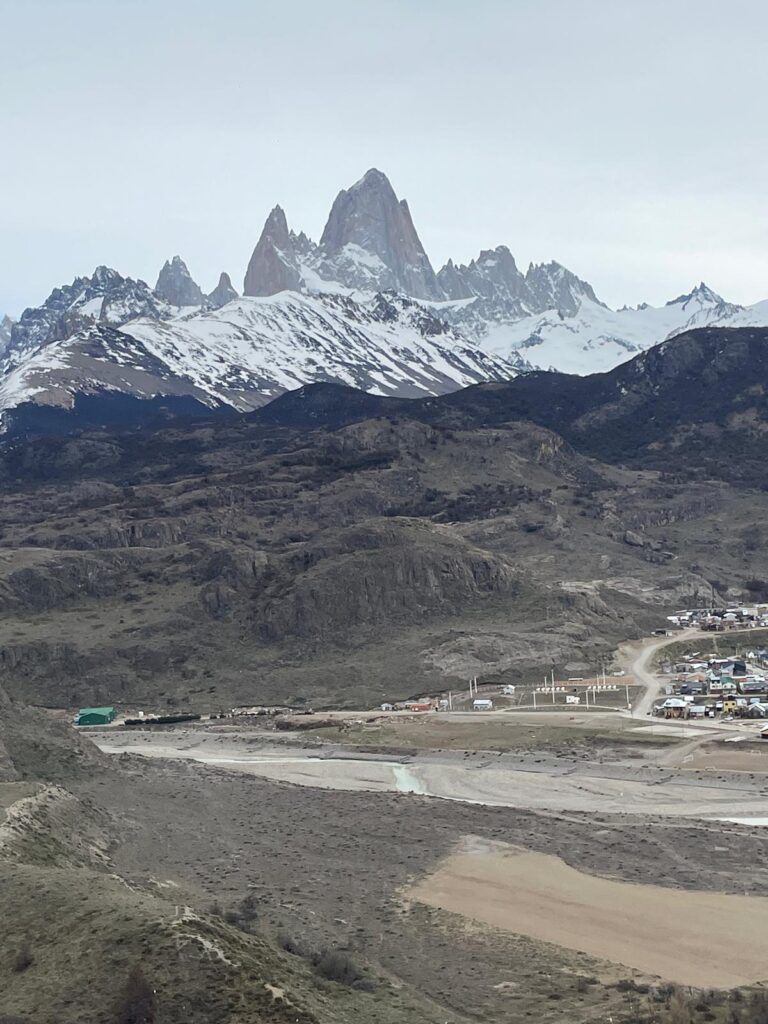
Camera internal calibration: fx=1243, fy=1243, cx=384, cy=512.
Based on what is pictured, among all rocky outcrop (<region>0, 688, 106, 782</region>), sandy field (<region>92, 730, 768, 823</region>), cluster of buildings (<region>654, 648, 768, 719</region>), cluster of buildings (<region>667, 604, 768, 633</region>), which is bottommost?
cluster of buildings (<region>654, 648, 768, 719</region>)

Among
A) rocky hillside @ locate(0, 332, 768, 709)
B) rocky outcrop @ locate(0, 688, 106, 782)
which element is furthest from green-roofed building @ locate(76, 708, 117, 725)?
rocky outcrop @ locate(0, 688, 106, 782)

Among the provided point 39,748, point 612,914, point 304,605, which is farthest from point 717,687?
point 612,914

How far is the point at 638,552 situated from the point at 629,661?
57.9 metres

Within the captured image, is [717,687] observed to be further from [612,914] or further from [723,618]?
[612,914]

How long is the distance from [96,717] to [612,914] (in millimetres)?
76377

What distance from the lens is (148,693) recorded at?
125625 millimetres

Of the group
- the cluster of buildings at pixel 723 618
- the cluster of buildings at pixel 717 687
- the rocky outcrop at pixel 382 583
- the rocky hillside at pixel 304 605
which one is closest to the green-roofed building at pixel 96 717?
the rocky hillside at pixel 304 605

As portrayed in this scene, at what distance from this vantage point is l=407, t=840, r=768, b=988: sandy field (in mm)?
41906

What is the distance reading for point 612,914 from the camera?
47.7m

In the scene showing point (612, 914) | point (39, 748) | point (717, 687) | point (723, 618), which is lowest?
point (717, 687)

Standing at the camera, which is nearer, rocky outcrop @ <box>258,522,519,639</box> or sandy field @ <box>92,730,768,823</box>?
sandy field @ <box>92,730,768,823</box>

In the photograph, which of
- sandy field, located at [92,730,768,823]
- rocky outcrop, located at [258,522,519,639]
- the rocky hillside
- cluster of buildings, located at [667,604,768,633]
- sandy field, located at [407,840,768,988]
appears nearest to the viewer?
sandy field, located at [407,840,768,988]

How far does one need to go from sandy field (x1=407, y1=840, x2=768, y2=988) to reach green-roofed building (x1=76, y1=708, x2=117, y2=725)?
64789 mm

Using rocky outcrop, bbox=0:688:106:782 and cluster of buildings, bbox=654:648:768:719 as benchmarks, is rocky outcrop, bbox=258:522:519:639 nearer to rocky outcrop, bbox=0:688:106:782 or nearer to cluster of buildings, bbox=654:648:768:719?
cluster of buildings, bbox=654:648:768:719
